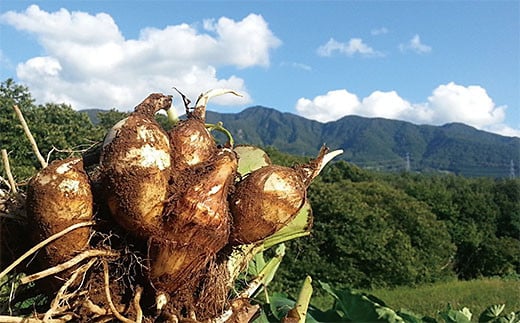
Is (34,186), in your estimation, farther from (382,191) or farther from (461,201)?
(461,201)

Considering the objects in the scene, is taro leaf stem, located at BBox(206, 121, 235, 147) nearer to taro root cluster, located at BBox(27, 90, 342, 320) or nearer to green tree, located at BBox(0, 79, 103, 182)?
taro root cluster, located at BBox(27, 90, 342, 320)

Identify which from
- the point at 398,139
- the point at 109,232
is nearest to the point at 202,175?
the point at 109,232

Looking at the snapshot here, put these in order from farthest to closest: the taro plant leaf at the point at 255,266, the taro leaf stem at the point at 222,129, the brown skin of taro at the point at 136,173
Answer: the taro plant leaf at the point at 255,266
the taro leaf stem at the point at 222,129
the brown skin of taro at the point at 136,173

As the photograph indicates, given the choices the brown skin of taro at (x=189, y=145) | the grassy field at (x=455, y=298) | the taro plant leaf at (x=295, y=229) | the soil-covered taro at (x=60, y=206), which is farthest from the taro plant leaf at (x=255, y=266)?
the grassy field at (x=455, y=298)

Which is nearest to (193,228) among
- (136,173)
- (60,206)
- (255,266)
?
(136,173)

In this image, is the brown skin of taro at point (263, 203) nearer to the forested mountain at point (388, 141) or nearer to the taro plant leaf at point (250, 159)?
the taro plant leaf at point (250, 159)

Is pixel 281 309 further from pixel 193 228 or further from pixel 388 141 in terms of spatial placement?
pixel 388 141

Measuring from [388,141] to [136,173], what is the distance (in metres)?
173

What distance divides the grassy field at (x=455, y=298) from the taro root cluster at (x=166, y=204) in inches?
280

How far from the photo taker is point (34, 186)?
1250 mm

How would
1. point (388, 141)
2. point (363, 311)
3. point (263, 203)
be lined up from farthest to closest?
point (388, 141) < point (363, 311) < point (263, 203)

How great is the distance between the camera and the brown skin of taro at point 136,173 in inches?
48.0

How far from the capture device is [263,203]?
135 cm

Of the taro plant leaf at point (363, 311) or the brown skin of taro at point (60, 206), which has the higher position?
the brown skin of taro at point (60, 206)
